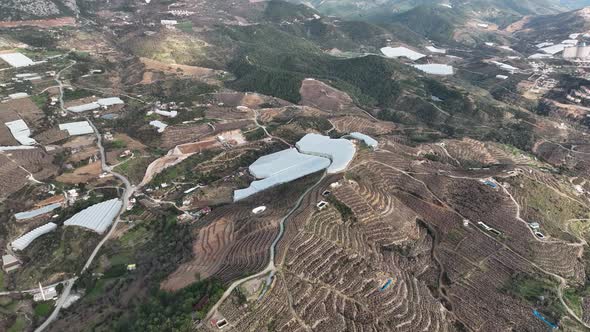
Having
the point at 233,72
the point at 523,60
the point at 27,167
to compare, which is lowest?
the point at 523,60

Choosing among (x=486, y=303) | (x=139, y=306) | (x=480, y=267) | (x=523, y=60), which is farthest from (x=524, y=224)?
(x=523, y=60)

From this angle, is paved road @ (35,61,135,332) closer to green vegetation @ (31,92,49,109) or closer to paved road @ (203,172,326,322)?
green vegetation @ (31,92,49,109)

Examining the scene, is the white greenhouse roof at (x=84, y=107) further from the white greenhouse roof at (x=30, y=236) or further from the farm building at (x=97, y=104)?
the white greenhouse roof at (x=30, y=236)

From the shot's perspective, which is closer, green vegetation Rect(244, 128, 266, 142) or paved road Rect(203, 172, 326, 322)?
paved road Rect(203, 172, 326, 322)

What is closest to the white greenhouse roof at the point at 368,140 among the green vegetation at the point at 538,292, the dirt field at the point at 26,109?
the green vegetation at the point at 538,292

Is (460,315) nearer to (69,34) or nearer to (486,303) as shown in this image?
(486,303)

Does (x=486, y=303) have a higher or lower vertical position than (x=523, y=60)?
higher

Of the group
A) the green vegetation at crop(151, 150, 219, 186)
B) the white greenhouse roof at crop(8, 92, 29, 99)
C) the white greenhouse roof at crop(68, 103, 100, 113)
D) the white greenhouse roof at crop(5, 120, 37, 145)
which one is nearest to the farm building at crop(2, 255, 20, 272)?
the green vegetation at crop(151, 150, 219, 186)

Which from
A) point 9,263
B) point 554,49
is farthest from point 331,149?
point 554,49
